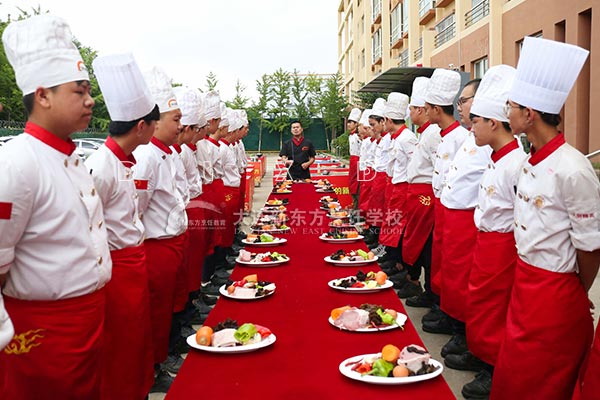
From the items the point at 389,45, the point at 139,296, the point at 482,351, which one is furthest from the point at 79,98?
the point at 389,45

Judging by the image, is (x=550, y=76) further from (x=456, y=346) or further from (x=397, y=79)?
(x=397, y=79)

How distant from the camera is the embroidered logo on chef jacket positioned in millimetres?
1685

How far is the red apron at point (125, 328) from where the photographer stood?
2348mm

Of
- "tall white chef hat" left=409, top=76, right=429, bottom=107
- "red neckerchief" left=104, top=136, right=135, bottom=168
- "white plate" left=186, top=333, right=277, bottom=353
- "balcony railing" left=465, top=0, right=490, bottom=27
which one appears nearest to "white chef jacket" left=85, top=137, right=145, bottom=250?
"red neckerchief" left=104, top=136, right=135, bottom=168

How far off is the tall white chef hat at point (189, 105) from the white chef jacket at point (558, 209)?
8.10ft

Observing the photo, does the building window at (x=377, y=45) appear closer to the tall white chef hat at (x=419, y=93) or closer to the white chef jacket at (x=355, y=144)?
the white chef jacket at (x=355, y=144)

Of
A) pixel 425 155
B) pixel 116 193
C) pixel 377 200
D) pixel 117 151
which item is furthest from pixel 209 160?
pixel 116 193

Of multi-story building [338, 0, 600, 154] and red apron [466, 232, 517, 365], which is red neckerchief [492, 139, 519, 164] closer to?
red apron [466, 232, 517, 365]

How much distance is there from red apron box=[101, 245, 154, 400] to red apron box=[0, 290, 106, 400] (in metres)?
0.52

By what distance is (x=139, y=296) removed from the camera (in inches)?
96.3

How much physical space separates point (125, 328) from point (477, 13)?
465 inches

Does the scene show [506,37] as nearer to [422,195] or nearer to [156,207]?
[422,195]

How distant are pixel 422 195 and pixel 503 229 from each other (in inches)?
75.4

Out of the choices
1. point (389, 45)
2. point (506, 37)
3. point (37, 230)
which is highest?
point (389, 45)
